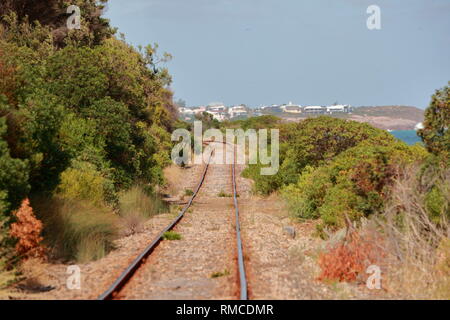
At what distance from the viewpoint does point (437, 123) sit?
12531mm

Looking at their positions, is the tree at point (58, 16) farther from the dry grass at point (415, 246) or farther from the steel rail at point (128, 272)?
the dry grass at point (415, 246)

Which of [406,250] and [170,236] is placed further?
[170,236]

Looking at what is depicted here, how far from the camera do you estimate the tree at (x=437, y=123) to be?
12398 mm

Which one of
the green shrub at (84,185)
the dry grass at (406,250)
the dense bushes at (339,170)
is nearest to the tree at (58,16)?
the dense bushes at (339,170)

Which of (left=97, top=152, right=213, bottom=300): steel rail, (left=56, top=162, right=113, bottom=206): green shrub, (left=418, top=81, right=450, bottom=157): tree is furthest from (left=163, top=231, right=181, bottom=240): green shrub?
(left=418, top=81, right=450, bottom=157): tree

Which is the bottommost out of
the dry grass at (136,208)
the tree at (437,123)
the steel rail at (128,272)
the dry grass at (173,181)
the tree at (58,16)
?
the dry grass at (173,181)

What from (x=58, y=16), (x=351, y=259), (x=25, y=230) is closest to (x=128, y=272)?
(x=25, y=230)

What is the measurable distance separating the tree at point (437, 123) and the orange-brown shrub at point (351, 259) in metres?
3.16

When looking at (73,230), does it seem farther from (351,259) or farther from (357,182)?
(357,182)

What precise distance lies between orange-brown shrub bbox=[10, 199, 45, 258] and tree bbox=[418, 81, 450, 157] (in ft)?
28.2

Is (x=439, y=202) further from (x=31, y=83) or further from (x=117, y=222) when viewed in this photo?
(x=31, y=83)

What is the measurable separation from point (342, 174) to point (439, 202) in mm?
4351

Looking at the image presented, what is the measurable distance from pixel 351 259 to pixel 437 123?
4.46 m
